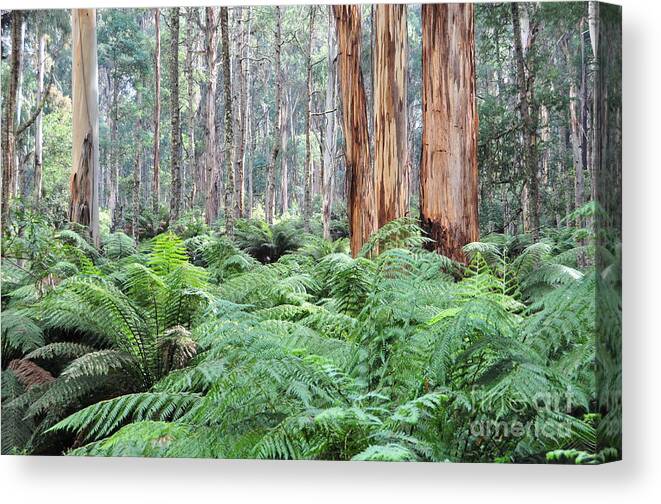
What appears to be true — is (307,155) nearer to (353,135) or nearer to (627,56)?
(353,135)

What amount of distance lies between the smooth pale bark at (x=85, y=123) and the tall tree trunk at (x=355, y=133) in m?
1.25

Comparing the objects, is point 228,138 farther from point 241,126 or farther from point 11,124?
point 11,124

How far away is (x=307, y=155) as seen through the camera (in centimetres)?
405

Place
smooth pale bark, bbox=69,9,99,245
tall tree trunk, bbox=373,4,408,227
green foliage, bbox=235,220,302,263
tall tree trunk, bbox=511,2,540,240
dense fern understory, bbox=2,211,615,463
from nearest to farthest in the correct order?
1. dense fern understory, bbox=2,211,615,463
2. tall tree trunk, bbox=511,2,540,240
3. green foliage, bbox=235,220,302,263
4. smooth pale bark, bbox=69,9,99,245
5. tall tree trunk, bbox=373,4,408,227

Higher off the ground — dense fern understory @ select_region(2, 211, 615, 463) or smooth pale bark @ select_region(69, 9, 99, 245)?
smooth pale bark @ select_region(69, 9, 99, 245)

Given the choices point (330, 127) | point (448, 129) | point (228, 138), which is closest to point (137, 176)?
point (228, 138)

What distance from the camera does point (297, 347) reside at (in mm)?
3879

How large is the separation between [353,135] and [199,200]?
0.86 m

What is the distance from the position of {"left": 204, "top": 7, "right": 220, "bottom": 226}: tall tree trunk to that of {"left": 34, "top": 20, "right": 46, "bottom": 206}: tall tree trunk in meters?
0.84

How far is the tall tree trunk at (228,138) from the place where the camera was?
Answer: 404cm

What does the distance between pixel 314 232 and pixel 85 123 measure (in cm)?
128

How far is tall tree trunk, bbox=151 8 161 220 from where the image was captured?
4051 mm

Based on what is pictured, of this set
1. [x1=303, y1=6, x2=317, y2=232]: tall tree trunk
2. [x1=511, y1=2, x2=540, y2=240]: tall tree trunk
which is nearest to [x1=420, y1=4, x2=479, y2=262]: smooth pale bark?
[x1=511, y1=2, x2=540, y2=240]: tall tree trunk

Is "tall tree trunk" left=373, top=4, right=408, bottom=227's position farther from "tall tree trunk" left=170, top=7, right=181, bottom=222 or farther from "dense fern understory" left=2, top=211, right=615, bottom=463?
"tall tree trunk" left=170, top=7, right=181, bottom=222
